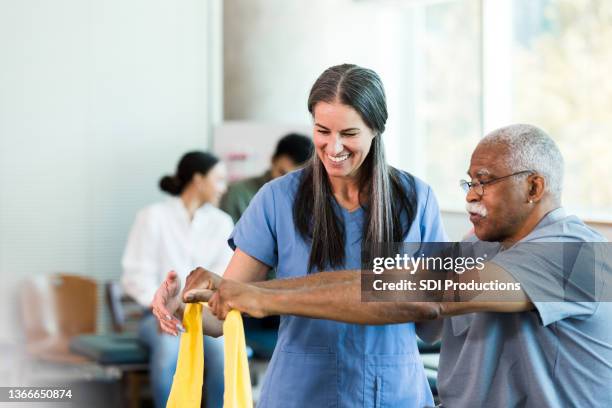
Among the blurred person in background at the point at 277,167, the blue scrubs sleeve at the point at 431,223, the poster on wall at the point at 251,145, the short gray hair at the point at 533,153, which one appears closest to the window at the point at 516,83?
the poster on wall at the point at 251,145

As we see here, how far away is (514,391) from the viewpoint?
1.77 meters

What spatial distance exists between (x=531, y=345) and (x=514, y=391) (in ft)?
0.33

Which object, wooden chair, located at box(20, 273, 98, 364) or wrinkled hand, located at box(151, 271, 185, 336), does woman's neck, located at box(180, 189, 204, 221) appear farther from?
wrinkled hand, located at box(151, 271, 185, 336)

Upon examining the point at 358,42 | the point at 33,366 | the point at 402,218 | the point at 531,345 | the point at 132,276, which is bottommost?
the point at 33,366

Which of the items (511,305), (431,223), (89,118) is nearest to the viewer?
(511,305)

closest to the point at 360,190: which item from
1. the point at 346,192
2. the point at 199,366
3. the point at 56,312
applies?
the point at 346,192

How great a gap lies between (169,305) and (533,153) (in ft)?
2.53

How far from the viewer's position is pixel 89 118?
5.55 metres

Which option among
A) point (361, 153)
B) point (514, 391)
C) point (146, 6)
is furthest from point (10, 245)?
point (514, 391)

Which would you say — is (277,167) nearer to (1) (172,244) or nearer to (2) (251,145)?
(1) (172,244)

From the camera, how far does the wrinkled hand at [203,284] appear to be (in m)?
1.80

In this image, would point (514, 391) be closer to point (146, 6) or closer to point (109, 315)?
point (109, 315)

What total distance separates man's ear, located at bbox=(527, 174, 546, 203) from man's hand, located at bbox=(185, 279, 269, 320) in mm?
536

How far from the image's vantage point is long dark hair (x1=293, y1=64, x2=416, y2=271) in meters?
2.01
